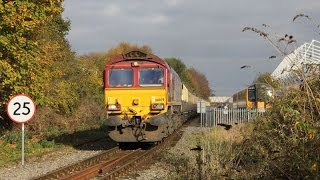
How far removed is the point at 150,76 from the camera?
19.3 m

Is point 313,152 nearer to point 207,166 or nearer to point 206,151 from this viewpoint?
point 207,166

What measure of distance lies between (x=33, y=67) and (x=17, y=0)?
2707mm

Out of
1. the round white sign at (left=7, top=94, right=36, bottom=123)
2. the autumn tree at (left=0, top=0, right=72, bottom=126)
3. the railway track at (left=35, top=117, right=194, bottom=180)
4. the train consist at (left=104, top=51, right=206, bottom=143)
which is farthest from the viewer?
the train consist at (left=104, top=51, right=206, bottom=143)

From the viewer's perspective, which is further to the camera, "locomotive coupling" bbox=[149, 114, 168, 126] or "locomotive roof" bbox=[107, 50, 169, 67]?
"locomotive roof" bbox=[107, 50, 169, 67]

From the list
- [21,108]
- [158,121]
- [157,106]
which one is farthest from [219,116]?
[21,108]

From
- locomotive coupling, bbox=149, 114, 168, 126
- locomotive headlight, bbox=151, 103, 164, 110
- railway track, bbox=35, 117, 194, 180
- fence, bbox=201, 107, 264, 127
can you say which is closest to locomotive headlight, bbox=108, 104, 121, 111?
locomotive headlight, bbox=151, 103, 164, 110

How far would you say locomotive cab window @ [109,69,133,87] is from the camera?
63.1ft

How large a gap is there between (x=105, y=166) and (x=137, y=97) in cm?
550

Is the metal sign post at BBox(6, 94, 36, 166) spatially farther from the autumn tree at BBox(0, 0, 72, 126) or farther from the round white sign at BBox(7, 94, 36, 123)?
the autumn tree at BBox(0, 0, 72, 126)

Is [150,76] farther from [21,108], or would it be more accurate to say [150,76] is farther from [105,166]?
[105,166]

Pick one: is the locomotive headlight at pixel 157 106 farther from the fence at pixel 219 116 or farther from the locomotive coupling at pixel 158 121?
the fence at pixel 219 116

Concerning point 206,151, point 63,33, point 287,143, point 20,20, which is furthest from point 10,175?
point 63,33

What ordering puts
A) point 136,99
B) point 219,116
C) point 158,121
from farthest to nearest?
point 219,116 → point 136,99 → point 158,121

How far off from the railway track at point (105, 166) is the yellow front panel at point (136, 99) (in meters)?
1.34
